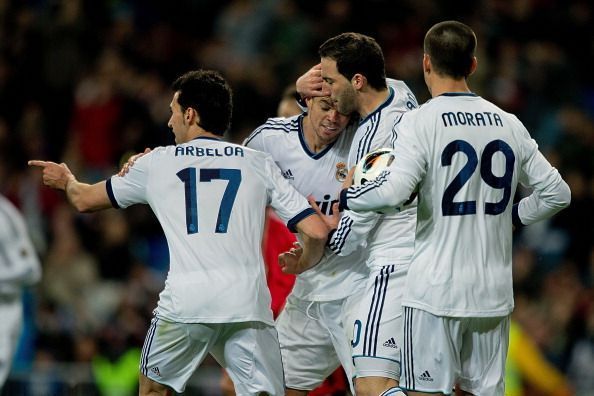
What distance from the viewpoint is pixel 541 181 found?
6.36 metres

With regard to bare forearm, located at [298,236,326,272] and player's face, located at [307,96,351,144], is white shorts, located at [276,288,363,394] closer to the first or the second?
bare forearm, located at [298,236,326,272]

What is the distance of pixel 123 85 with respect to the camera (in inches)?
550

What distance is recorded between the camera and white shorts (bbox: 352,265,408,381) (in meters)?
6.61

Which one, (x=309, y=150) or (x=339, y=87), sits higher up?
(x=339, y=87)

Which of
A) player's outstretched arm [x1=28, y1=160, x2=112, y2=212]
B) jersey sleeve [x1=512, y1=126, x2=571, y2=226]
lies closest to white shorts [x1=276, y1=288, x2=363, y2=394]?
player's outstretched arm [x1=28, y1=160, x2=112, y2=212]

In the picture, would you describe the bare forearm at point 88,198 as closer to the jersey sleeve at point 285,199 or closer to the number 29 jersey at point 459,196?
the jersey sleeve at point 285,199

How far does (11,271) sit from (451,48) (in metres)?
3.67

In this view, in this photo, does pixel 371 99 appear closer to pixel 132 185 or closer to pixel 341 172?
pixel 341 172

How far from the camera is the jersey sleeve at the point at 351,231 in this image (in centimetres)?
668

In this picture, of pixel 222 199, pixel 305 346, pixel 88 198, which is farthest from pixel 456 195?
pixel 88 198

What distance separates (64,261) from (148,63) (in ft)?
9.03

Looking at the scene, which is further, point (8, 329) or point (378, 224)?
point (8, 329)

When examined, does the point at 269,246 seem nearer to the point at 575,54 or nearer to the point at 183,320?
A: the point at 183,320

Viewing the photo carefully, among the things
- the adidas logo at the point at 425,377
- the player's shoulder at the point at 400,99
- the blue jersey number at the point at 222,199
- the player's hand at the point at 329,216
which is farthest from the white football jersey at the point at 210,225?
the adidas logo at the point at 425,377
